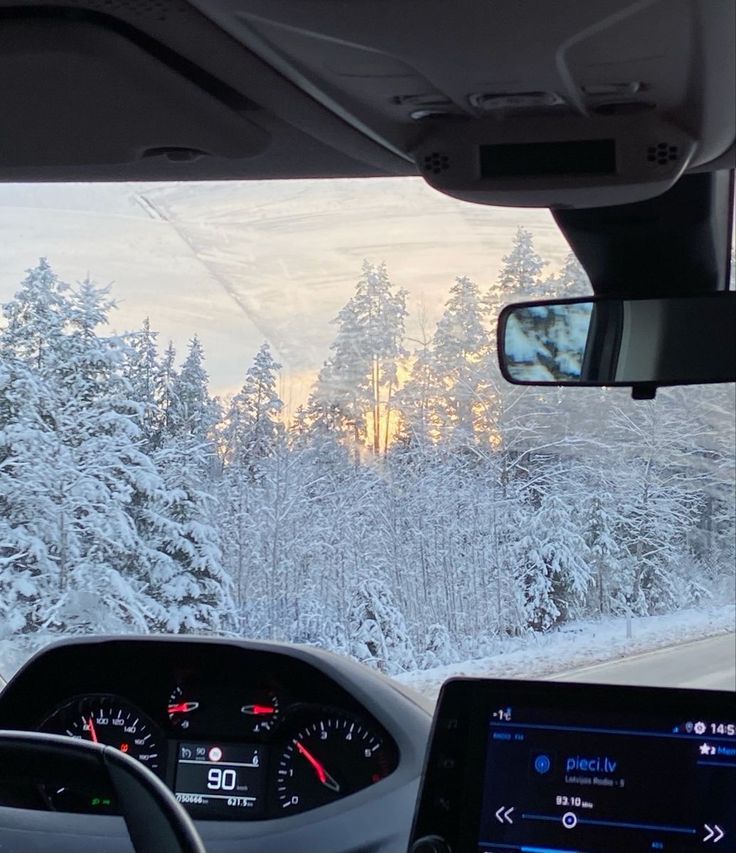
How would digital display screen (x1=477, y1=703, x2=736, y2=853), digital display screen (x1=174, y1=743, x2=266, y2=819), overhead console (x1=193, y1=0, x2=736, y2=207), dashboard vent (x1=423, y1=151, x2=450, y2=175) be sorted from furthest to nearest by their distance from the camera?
1. digital display screen (x1=174, y1=743, x2=266, y2=819)
2. dashboard vent (x1=423, y1=151, x2=450, y2=175)
3. digital display screen (x1=477, y1=703, x2=736, y2=853)
4. overhead console (x1=193, y1=0, x2=736, y2=207)

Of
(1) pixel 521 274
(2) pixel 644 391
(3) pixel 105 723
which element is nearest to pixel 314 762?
(3) pixel 105 723

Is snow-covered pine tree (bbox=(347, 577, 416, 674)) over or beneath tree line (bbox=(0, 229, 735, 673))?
beneath

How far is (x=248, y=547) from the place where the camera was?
11.1 ft

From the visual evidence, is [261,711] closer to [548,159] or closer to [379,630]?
[379,630]

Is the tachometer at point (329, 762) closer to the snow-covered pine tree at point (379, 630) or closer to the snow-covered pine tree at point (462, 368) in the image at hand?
the snow-covered pine tree at point (379, 630)

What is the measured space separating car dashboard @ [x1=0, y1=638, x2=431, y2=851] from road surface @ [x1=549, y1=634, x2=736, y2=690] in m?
0.52

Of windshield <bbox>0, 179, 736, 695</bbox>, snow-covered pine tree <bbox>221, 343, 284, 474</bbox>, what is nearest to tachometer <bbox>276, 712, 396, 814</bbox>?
windshield <bbox>0, 179, 736, 695</bbox>

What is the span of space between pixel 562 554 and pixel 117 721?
129cm

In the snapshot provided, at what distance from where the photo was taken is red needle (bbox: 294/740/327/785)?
10.6ft

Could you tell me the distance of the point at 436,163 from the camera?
2502 millimetres

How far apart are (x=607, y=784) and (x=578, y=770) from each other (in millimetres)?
56

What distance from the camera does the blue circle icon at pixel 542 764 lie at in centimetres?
231

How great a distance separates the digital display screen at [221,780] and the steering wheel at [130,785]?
4.05ft

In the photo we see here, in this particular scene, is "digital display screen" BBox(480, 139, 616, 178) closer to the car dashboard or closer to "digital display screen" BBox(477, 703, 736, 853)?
"digital display screen" BBox(477, 703, 736, 853)
